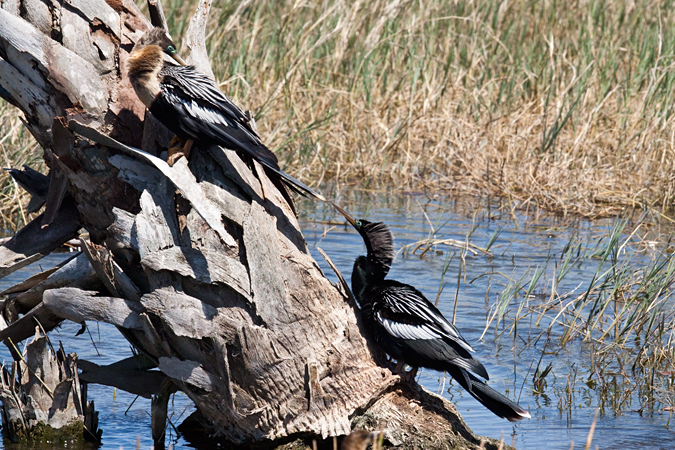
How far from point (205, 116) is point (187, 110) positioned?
69mm

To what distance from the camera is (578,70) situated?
356 inches

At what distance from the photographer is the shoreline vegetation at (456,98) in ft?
25.3

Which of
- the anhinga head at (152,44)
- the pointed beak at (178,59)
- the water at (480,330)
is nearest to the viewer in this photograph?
the anhinga head at (152,44)

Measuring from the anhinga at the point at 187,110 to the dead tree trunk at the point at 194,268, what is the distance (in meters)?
0.11

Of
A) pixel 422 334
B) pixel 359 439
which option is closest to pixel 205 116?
pixel 422 334

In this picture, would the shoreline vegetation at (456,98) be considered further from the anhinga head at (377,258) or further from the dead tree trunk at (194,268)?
the dead tree trunk at (194,268)

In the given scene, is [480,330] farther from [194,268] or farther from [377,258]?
[194,268]

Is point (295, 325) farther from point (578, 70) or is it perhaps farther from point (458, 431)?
point (578, 70)

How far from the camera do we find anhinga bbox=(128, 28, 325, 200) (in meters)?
3.29

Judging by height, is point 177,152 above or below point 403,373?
above

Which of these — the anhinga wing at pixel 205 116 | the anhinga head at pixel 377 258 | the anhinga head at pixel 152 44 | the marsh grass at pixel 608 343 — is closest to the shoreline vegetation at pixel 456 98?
the marsh grass at pixel 608 343

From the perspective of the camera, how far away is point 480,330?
201 inches

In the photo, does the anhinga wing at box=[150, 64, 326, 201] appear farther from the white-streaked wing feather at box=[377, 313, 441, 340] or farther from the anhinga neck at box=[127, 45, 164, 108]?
the white-streaked wing feather at box=[377, 313, 441, 340]

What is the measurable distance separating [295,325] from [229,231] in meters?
0.43
